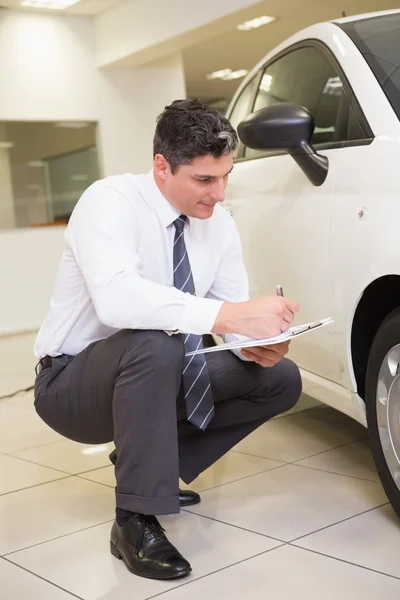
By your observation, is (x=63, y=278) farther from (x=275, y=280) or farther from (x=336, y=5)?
(x=336, y=5)

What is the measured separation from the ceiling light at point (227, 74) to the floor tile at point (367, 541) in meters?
10.7

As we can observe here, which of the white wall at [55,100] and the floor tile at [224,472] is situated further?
the white wall at [55,100]

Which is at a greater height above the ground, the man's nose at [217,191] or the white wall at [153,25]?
the white wall at [153,25]

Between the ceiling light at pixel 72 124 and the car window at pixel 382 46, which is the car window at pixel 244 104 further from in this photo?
the ceiling light at pixel 72 124

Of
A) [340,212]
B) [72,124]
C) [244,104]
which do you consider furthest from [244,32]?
[340,212]

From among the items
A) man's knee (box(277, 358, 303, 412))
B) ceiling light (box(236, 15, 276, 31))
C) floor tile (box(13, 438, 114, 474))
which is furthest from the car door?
ceiling light (box(236, 15, 276, 31))

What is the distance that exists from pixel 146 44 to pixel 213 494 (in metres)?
5.99

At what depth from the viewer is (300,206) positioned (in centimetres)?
247

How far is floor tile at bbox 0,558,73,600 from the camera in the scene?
6.16 ft

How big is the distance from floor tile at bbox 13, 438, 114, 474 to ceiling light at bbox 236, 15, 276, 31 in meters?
6.75

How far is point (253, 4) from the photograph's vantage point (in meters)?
6.26

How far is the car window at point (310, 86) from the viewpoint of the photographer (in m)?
2.49

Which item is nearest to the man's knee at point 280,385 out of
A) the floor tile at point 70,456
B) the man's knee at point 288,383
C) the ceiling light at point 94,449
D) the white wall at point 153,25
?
the man's knee at point 288,383

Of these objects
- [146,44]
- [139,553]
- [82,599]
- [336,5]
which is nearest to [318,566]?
[139,553]
